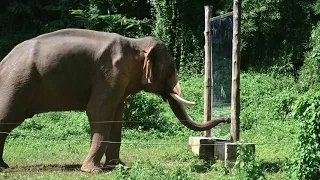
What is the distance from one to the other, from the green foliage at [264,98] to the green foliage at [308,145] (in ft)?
22.6

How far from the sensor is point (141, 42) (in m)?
9.87

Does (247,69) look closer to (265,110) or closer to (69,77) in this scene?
(265,110)

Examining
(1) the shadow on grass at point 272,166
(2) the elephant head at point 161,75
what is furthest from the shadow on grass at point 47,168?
(1) the shadow on grass at point 272,166

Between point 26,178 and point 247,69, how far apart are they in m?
14.0

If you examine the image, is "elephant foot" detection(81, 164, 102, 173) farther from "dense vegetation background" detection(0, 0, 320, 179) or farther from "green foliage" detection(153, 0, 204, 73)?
"green foliage" detection(153, 0, 204, 73)

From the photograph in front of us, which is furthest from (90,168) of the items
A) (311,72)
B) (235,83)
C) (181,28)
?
(181,28)

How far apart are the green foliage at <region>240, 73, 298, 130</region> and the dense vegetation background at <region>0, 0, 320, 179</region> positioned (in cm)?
2

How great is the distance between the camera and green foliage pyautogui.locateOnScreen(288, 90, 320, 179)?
7.13 meters

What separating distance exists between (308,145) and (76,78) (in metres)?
3.75

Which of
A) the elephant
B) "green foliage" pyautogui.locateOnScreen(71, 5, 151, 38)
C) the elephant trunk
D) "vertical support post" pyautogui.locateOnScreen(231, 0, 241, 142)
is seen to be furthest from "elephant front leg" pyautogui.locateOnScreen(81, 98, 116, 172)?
"green foliage" pyautogui.locateOnScreen(71, 5, 151, 38)

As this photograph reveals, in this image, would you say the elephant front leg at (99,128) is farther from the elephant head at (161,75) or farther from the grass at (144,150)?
the elephant head at (161,75)

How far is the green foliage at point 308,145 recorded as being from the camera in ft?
23.4

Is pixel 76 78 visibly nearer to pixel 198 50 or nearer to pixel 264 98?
pixel 264 98

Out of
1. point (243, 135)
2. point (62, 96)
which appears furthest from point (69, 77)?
point (243, 135)
